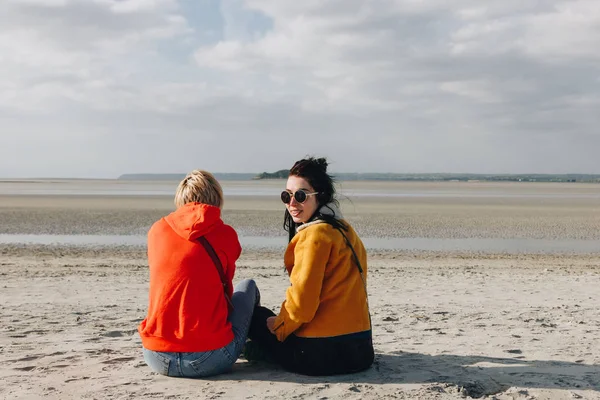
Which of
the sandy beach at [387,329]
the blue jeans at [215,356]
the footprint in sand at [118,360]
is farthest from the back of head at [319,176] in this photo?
the footprint in sand at [118,360]

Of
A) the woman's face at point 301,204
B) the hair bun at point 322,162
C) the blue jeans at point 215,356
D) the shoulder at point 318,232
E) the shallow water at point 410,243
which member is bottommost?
the shallow water at point 410,243

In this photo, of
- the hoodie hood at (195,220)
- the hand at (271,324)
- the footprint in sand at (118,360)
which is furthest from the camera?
the footprint in sand at (118,360)

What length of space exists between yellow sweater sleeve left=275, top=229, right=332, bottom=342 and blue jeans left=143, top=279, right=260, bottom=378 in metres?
0.43

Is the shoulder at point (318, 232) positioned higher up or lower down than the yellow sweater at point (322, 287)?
higher up

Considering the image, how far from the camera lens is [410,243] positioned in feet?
58.3

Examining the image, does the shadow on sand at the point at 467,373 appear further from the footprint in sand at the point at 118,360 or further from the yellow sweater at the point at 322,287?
the footprint in sand at the point at 118,360

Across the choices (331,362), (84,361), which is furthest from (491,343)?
(84,361)

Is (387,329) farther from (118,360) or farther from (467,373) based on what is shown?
(118,360)

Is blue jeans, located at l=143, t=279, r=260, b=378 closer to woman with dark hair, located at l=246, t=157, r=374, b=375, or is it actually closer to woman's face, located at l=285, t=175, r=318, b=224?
woman with dark hair, located at l=246, t=157, r=374, b=375

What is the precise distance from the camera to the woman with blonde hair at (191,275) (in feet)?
13.5

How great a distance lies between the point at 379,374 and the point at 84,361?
7.65ft

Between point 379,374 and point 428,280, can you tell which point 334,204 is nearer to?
point 379,374

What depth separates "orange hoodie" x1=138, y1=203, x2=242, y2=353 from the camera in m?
4.12

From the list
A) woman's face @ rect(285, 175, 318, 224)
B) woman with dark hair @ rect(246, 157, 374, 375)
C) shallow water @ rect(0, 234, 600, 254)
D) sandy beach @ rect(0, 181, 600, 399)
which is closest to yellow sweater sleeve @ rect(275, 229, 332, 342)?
woman with dark hair @ rect(246, 157, 374, 375)
